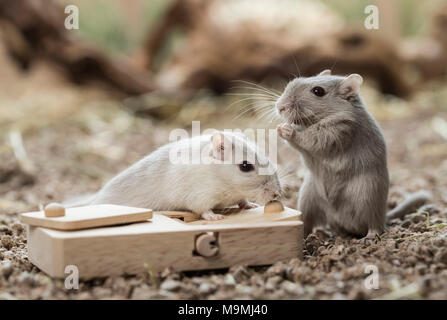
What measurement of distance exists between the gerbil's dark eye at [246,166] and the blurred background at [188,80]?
273cm

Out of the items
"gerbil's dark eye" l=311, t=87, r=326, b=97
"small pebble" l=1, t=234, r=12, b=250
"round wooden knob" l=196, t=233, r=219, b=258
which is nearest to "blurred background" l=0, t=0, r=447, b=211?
"small pebble" l=1, t=234, r=12, b=250

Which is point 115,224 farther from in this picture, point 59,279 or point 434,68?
point 434,68

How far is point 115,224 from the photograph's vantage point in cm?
284

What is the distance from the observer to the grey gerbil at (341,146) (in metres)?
3.45

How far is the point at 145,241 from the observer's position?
8.82 feet

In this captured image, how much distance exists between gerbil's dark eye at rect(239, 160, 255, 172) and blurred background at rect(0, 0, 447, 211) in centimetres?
273

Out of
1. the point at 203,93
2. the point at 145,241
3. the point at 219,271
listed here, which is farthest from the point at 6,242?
the point at 203,93

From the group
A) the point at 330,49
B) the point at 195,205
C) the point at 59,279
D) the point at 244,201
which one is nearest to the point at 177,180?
the point at 195,205

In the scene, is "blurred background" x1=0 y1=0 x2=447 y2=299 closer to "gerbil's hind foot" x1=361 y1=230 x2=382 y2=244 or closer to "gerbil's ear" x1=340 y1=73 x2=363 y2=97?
"gerbil's hind foot" x1=361 y1=230 x2=382 y2=244

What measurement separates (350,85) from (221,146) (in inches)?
40.3

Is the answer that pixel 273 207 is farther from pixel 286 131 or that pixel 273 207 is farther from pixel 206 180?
pixel 286 131

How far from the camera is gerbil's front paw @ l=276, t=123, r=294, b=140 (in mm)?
3482

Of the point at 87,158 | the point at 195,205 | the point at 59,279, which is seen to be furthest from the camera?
→ the point at 87,158
